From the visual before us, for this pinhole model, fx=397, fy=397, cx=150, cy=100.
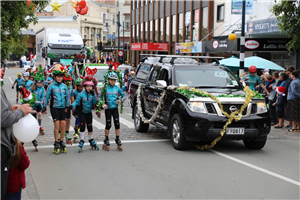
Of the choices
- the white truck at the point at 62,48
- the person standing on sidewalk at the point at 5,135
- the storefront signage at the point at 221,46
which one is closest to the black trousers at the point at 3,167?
the person standing on sidewalk at the point at 5,135

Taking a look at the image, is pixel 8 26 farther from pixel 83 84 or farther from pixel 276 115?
pixel 276 115

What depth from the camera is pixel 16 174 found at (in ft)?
12.1

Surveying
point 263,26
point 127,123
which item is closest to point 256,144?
point 127,123

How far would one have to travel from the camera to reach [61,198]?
552 centimetres

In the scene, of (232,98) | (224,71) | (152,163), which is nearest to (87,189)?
(152,163)

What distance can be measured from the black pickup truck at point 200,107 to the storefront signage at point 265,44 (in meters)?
9.07

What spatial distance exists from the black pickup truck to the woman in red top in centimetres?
500

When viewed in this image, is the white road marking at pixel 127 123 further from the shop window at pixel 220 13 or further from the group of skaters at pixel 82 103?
the shop window at pixel 220 13

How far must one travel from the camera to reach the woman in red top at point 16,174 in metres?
3.64

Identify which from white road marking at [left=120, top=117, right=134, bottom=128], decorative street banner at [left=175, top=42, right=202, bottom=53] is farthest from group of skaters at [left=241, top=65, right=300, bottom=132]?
decorative street banner at [left=175, top=42, right=202, bottom=53]

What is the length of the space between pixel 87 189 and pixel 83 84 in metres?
3.46

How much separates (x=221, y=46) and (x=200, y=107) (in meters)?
14.3

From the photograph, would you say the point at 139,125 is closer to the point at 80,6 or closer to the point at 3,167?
the point at 3,167

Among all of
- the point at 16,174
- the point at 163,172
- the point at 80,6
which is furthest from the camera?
Answer: the point at 80,6
